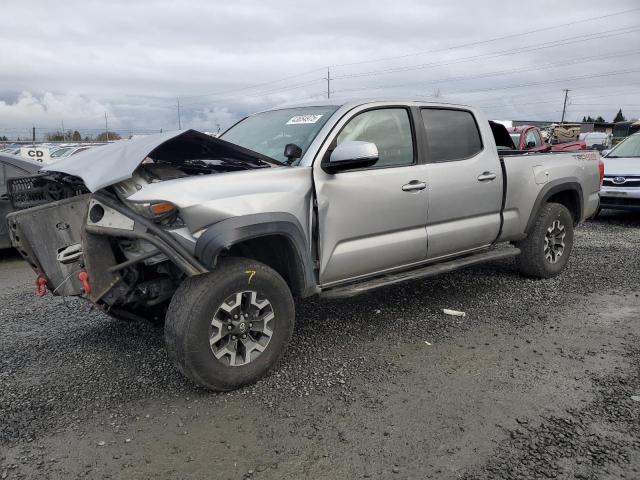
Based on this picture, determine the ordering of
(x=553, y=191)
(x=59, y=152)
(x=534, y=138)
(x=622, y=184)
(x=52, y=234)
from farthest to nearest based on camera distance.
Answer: (x=59, y=152) → (x=534, y=138) → (x=622, y=184) → (x=553, y=191) → (x=52, y=234)

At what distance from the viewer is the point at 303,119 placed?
170 inches

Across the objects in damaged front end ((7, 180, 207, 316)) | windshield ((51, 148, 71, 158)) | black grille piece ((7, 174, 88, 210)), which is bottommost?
damaged front end ((7, 180, 207, 316))

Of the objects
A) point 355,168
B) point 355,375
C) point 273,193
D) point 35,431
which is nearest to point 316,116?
point 355,168

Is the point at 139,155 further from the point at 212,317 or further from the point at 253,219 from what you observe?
the point at 212,317

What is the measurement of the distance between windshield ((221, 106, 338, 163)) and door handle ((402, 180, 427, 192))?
83 centimetres

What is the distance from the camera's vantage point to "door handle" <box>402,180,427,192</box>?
14.0 ft

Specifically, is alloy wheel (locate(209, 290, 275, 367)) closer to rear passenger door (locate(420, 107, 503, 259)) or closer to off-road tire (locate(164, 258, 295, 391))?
off-road tire (locate(164, 258, 295, 391))

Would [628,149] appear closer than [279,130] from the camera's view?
No

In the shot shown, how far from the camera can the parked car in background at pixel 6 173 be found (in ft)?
23.6

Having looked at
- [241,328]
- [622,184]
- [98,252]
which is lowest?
[241,328]

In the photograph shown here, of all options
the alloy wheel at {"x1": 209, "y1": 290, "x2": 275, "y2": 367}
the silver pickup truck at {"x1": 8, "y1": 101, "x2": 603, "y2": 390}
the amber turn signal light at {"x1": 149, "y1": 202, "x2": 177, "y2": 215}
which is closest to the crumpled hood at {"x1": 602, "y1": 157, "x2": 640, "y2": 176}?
the silver pickup truck at {"x1": 8, "y1": 101, "x2": 603, "y2": 390}

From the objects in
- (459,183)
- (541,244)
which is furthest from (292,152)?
(541,244)

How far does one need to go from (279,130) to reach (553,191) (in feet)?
A: 10.3

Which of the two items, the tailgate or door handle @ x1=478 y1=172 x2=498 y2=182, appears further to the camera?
door handle @ x1=478 y1=172 x2=498 y2=182
